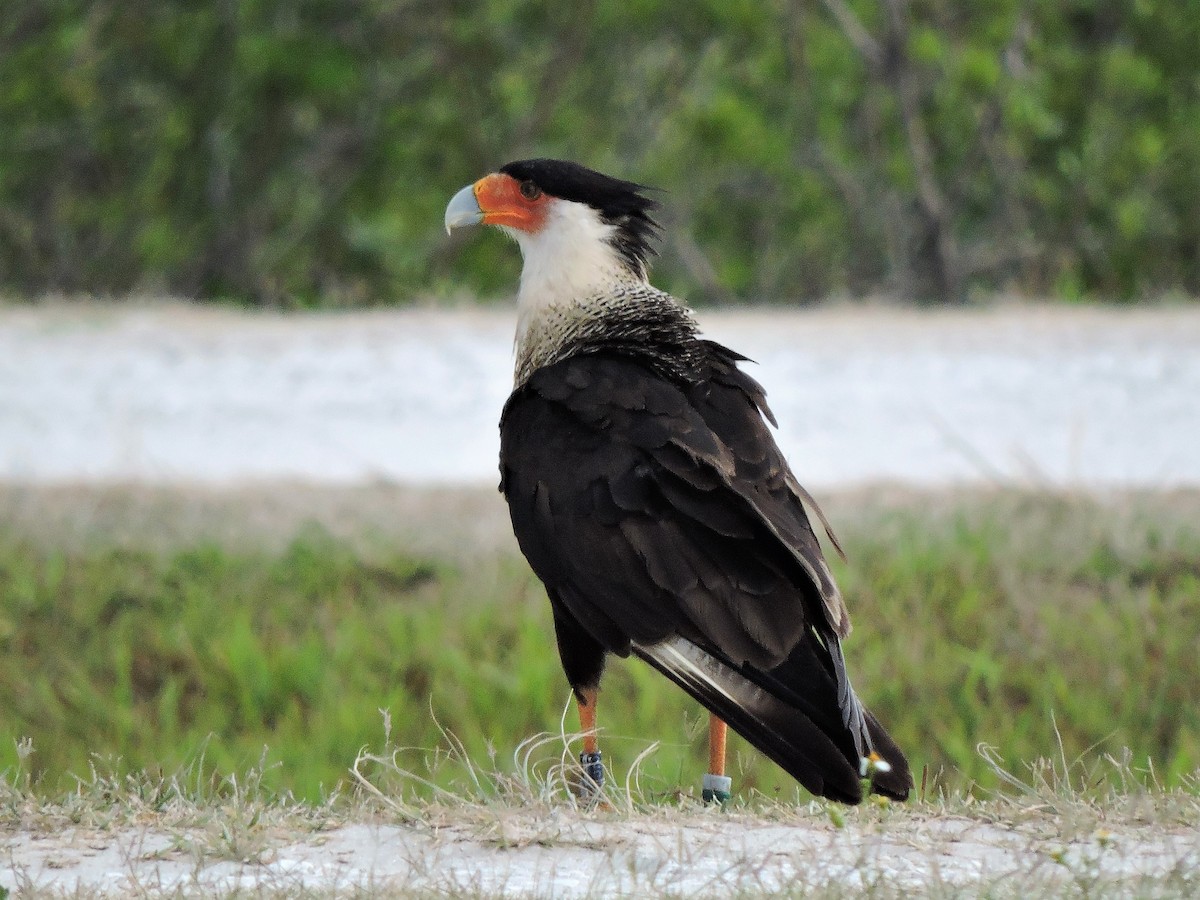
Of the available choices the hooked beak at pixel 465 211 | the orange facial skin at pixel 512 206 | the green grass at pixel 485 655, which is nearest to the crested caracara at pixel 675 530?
the orange facial skin at pixel 512 206

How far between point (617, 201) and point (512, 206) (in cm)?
28

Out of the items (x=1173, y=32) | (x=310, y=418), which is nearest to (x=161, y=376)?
(x=310, y=418)

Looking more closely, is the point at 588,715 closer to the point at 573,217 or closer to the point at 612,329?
the point at 612,329

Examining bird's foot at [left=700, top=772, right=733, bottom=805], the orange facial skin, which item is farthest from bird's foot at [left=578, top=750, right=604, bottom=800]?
the orange facial skin

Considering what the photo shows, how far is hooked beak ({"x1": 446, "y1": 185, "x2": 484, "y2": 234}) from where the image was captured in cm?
441

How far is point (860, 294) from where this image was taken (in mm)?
13523

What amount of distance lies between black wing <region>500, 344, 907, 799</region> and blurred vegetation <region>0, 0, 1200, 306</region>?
7880 mm

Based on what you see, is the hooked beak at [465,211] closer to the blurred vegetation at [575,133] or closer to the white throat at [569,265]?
the white throat at [569,265]

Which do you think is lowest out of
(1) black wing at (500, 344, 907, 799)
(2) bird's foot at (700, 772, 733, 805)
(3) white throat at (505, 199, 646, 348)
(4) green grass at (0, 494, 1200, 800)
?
(4) green grass at (0, 494, 1200, 800)

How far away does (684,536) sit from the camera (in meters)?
3.61

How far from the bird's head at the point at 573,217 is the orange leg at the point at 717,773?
119 centimetres

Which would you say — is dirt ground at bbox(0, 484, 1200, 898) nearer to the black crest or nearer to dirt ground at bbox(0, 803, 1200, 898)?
dirt ground at bbox(0, 803, 1200, 898)

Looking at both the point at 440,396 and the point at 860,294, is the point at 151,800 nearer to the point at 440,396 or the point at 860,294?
the point at 440,396

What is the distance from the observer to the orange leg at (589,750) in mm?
3682
